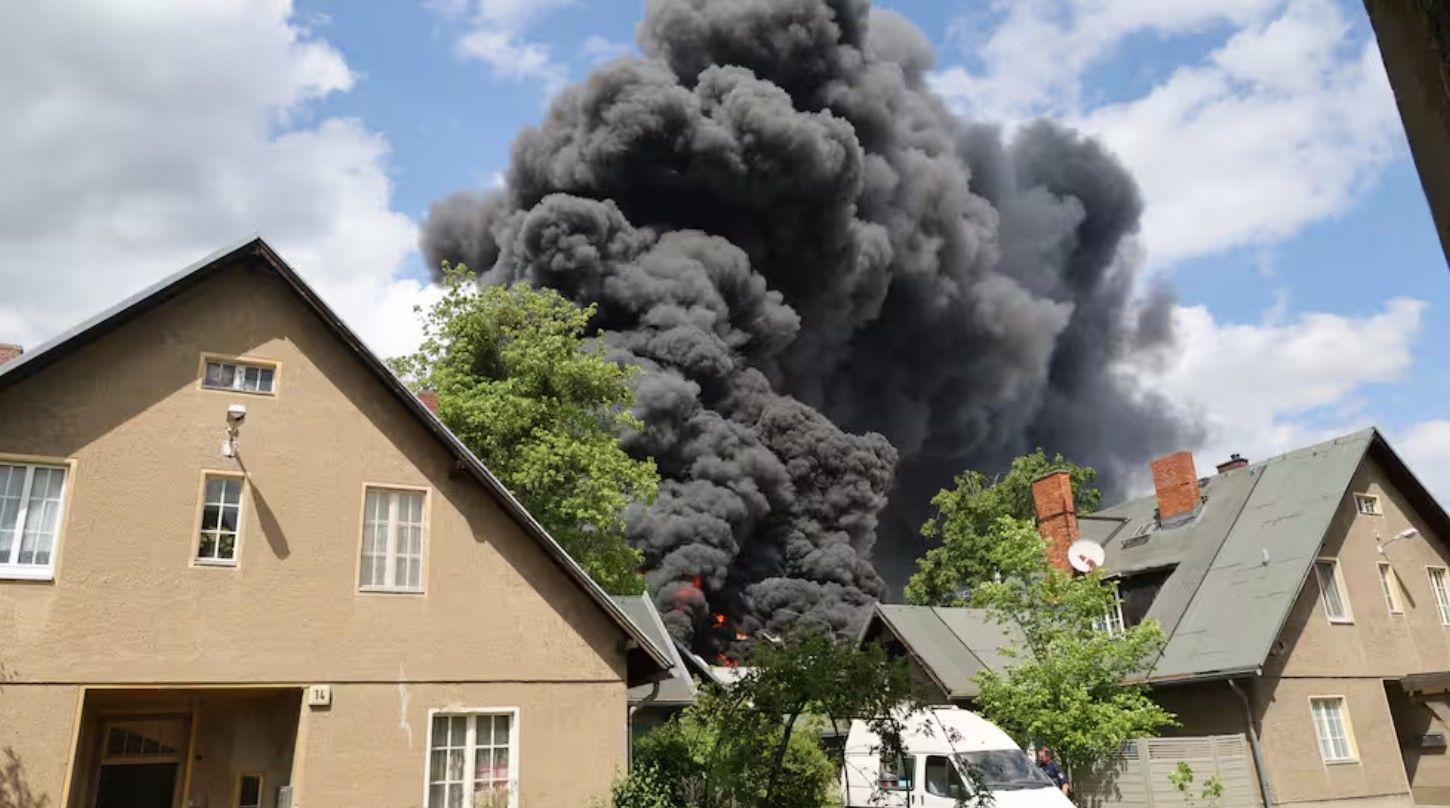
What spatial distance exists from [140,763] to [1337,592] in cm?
2075

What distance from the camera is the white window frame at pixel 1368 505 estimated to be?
2028 centimetres

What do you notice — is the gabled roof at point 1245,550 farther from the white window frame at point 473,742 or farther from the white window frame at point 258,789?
the white window frame at point 258,789

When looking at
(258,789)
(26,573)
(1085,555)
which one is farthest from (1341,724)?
(26,573)

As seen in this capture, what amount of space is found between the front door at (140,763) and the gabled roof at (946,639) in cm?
1508

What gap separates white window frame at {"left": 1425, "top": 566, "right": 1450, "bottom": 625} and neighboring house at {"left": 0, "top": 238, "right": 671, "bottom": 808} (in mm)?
18405

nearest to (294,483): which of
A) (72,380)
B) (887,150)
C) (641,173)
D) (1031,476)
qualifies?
(72,380)

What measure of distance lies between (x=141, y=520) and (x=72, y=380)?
1710 mm

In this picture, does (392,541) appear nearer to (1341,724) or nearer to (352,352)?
(352,352)

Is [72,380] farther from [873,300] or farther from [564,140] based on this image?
[873,300]

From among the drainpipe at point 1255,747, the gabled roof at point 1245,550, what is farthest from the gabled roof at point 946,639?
the drainpipe at point 1255,747

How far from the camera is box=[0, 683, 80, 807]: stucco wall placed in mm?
9242

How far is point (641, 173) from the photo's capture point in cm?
5134

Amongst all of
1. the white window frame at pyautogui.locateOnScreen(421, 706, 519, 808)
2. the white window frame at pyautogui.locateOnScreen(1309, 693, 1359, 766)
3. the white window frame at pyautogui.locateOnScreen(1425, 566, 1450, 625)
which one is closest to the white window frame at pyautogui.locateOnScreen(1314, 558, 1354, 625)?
the white window frame at pyautogui.locateOnScreen(1309, 693, 1359, 766)

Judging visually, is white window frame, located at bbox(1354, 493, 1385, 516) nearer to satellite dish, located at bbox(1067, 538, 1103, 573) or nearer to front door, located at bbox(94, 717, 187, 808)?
satellite dish, located at bbox(1067, 538, 1103, 573)
